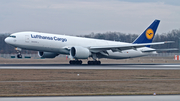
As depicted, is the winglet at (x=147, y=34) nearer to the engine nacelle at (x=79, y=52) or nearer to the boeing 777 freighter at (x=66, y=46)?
the boeing 777 freighter at (x=66, y=46)

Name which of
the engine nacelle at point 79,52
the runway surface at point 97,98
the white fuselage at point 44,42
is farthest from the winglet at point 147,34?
the runway surface at point 97,98

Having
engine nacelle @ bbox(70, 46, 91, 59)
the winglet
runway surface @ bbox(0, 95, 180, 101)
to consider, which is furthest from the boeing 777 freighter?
runway surface @ bbox(0, 95, 180, 101)

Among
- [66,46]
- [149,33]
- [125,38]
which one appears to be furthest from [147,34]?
[125,38]

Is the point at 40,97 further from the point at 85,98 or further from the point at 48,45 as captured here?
the point at 48,45

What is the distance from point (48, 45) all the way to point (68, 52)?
12.0 feet

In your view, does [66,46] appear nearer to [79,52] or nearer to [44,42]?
[79,52]

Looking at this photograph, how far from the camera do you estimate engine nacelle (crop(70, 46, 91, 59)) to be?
41.8 meters

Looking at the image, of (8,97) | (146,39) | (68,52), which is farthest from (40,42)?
(8,97)

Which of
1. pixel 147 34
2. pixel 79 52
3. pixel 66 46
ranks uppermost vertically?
pixel 147 34

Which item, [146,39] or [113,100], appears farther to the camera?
[146,39]

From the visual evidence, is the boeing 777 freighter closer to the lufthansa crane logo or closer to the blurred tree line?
the lufthansa crane logo

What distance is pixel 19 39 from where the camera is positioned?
4066 cm

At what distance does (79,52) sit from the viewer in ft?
137

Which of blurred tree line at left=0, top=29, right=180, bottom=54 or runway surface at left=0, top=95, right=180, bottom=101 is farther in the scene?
blurred tree line at left=0, top=29, right=180, bottom=54
